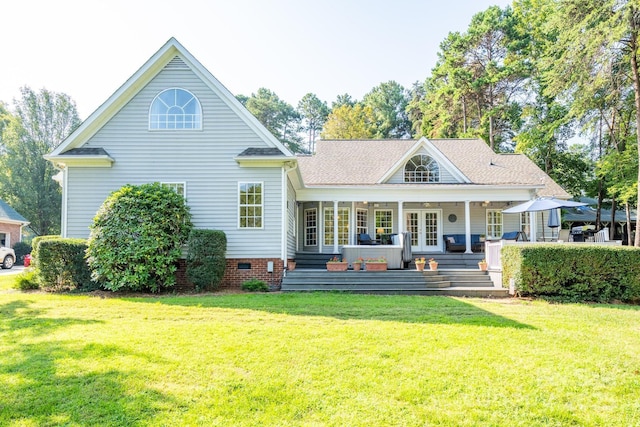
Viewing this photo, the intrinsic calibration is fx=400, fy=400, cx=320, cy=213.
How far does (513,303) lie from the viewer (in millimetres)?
9289

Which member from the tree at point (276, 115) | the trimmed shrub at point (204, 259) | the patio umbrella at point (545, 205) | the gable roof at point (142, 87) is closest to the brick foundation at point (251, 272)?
the trimmed shrub at point (204, 259)

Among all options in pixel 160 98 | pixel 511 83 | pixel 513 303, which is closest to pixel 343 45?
pixel 160 98

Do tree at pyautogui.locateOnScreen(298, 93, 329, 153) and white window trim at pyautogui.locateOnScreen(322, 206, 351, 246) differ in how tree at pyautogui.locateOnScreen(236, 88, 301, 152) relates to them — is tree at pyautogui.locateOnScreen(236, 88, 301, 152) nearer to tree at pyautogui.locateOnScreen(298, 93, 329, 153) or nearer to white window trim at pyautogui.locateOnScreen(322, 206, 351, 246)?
tree at pyautogui.locateOnScreen(298, 93, 329, 153)

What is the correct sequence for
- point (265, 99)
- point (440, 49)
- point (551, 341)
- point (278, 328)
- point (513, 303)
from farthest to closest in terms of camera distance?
1. point (265, 99)
2. point (440, 49)
3. point (513, 303)
4. point (278, 328)
5. point (551, 341)

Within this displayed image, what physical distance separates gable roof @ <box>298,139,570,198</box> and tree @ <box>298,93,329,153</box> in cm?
2600

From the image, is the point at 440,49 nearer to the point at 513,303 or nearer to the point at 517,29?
the point at 517,29

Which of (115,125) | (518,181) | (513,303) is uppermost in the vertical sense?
(115,125)

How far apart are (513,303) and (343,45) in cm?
1164

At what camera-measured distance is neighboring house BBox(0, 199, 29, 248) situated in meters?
25.8

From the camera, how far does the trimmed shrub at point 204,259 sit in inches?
415

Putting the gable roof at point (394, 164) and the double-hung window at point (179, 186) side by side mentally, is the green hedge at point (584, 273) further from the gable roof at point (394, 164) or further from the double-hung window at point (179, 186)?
the double-hung window at point (179, 186)

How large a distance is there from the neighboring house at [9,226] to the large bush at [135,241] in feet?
67.5

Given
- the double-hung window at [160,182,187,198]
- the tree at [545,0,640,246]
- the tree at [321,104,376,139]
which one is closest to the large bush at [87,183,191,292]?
the double-hung window at [160,182,187,198]

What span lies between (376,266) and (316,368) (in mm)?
7575
